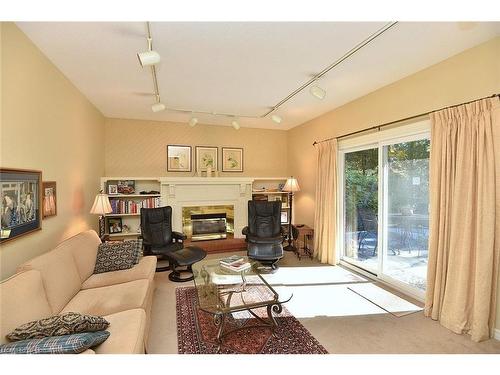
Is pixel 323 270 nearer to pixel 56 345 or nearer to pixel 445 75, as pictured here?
pixel 445 75

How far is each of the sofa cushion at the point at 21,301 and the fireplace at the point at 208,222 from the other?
11.0 ft

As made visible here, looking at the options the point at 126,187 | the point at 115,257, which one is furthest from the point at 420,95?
the point at 126,187

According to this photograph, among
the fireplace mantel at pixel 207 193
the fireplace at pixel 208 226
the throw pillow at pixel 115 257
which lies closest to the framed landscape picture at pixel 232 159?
the fireplace mantel at pixel 207 193

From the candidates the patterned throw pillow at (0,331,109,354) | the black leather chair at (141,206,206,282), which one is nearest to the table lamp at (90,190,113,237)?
the black leather chair at (141,206,206,282)

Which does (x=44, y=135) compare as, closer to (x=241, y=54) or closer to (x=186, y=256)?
(x=241, y=54)

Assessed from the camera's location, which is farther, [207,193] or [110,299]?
[207,193]

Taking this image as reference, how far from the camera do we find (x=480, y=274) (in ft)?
6.88

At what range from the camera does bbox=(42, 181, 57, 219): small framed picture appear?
7.73 feet

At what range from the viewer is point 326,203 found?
A: 421cm

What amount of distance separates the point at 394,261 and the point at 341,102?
2.40 meters

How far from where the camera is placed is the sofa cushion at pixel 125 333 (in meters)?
1.39

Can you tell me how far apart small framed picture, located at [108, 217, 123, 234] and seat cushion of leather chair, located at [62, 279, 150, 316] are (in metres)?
2.49

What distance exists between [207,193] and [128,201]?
146 cm
